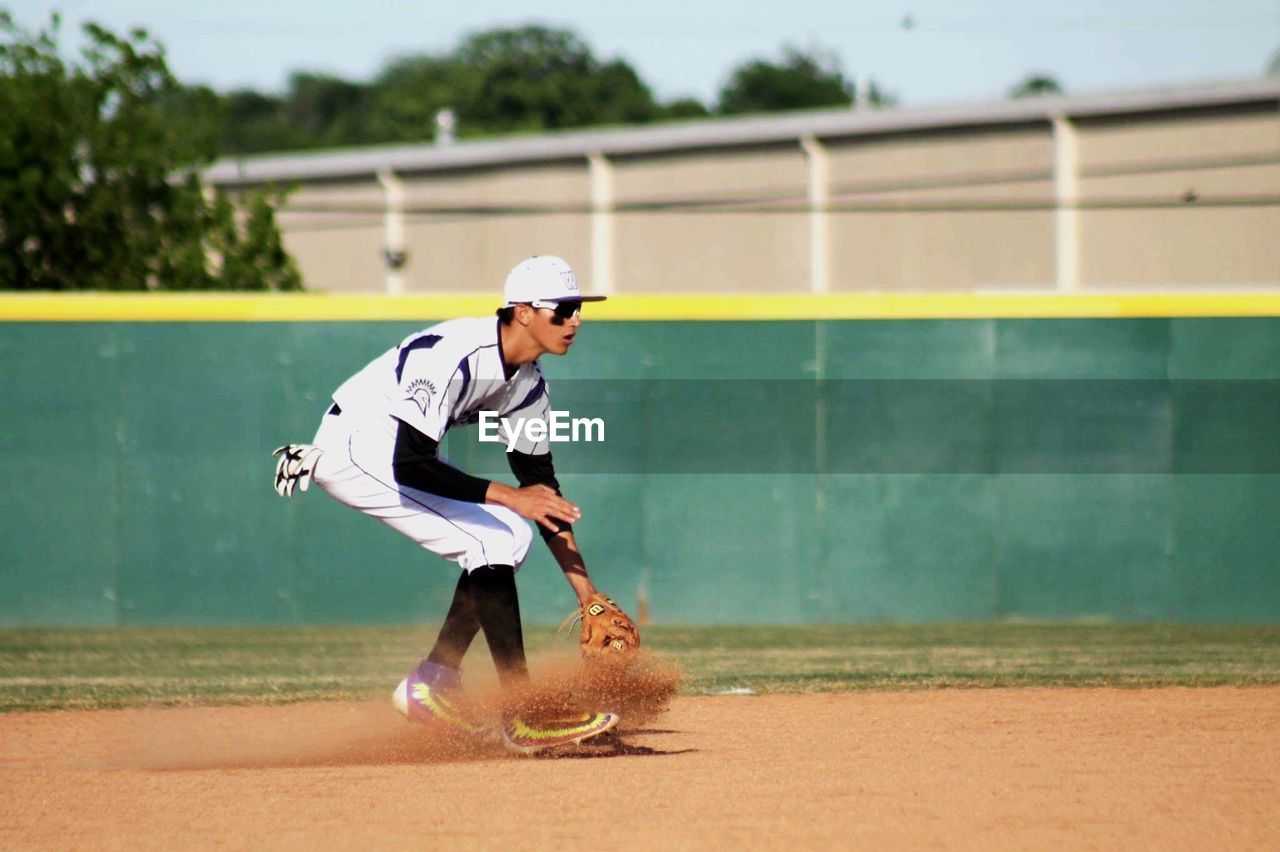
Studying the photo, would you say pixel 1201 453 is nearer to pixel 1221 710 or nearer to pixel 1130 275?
pixel 1221 710

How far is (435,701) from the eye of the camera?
5.93 meters

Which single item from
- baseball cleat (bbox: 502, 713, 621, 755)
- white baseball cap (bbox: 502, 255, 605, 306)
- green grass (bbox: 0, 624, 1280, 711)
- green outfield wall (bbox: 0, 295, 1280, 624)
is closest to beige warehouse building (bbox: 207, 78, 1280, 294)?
green outfield wall (bbox: 0, 295, 1280, 624)

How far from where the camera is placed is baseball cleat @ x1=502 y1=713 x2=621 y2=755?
571 centimetres

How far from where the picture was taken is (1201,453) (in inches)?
441

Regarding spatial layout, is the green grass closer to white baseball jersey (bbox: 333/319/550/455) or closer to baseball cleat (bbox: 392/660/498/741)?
baseball cleat (bbox: 392/660/498/741)

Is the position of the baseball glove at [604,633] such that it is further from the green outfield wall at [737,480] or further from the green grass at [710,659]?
the green outfield wall at [737,480]

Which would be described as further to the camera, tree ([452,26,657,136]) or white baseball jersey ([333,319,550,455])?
tree ([452,26,657,136])

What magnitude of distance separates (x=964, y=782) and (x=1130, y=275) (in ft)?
50.8

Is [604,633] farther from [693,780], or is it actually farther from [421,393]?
[421,393]

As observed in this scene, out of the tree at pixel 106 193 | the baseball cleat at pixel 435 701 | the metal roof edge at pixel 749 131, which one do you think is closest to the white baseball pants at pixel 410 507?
the baseball cleat at pixel 435 701

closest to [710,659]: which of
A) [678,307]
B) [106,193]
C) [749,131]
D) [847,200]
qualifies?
[678,307]

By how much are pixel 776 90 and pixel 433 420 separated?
70171 millimetres

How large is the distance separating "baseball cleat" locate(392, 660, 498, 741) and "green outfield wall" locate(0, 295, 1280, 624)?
17.0ft

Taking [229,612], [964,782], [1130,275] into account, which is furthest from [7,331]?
[1130,275]
